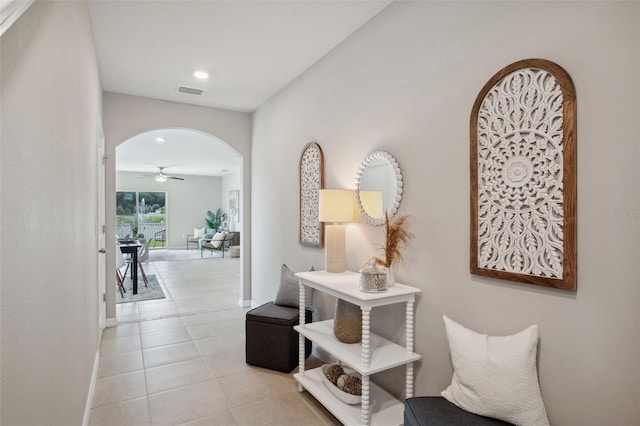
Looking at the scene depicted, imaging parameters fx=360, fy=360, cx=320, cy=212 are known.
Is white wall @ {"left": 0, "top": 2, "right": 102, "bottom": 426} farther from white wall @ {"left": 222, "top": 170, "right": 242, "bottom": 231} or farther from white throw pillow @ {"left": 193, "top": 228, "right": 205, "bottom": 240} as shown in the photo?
white throw pillow @ {"left": 193, "top": 228, "right": 205, "bottom": 240}

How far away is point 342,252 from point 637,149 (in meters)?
1.76

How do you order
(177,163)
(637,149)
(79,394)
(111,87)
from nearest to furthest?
(637,149), (79,394), (111,87), (177,163)

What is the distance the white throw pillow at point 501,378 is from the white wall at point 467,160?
4.9 inches

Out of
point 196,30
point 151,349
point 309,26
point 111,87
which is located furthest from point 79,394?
point 111,87

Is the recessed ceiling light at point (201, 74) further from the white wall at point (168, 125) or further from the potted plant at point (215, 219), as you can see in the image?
the potted plant at point (215, 219)

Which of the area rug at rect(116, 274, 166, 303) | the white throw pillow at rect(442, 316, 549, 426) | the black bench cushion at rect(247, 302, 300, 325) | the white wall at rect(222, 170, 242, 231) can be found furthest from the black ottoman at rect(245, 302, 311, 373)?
the white wall at rect(222, 170, 242, 231)

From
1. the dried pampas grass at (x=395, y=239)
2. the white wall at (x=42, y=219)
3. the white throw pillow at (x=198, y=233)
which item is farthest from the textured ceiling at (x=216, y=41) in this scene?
the white throw pillow at (x=198, y=233)

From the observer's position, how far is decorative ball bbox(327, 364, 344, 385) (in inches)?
96.3

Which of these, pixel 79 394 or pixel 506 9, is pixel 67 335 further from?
pixel 506 9

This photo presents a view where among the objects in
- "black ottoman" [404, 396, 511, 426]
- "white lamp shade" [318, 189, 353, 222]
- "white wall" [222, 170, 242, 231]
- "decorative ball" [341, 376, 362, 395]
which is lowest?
"decorative ball" [341, 376, 362, 395]

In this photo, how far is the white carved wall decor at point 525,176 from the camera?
1.47 m

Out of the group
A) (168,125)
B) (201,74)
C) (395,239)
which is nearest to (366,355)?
(395,239)

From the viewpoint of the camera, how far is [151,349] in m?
3.42

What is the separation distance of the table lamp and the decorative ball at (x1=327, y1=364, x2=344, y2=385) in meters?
0.67
